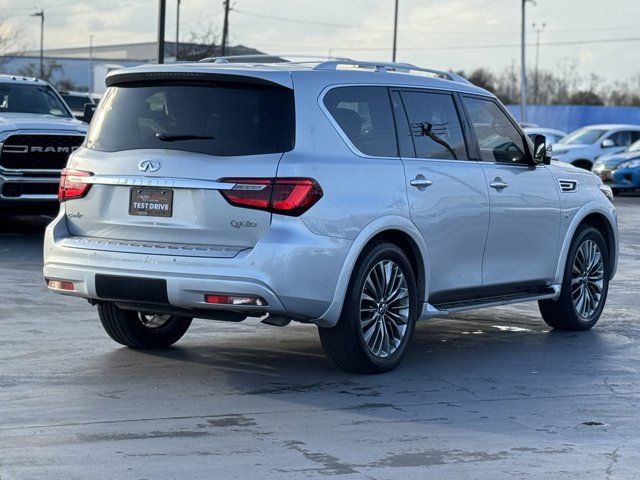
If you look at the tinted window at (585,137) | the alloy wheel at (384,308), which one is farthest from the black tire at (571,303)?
the tinted window at (585,137)

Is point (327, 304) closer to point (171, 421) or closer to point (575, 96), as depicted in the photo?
point (171, 421)

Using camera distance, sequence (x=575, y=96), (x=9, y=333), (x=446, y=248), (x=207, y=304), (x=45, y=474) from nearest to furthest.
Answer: (x=45, y=474) < (x=207, y=304) < (x=446, y=248) < (x=9, y=333) < (x=575, y=96)

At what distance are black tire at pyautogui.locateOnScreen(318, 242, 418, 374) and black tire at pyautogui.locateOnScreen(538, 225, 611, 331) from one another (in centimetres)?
214

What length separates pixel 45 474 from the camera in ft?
18.9

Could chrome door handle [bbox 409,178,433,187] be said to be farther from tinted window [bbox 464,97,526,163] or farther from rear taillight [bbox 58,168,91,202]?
rear taillight [bbox 58,168,91,202]

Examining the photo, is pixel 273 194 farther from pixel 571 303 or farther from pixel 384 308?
pixel 571 303

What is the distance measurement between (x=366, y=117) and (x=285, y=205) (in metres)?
1.09

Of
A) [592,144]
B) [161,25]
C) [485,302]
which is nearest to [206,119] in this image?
[485,302]

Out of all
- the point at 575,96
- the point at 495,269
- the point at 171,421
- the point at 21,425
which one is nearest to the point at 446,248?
the point at 495,269

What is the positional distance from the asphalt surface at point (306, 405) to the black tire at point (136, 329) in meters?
0.10

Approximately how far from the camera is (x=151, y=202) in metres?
7.78

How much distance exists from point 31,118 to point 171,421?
11463 mm

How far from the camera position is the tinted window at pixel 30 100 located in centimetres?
1834

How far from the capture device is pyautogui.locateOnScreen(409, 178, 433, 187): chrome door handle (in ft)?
27.3
